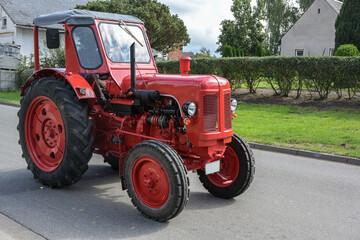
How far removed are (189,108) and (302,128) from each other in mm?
6815

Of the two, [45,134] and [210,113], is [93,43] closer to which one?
[45,134]

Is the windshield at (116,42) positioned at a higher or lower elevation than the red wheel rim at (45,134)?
higher

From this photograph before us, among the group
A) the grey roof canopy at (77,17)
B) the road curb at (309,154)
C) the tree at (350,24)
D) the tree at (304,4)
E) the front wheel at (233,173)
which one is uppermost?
the tree at (304,4)

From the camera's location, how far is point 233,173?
5.36 meters

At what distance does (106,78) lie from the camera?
5.76 metres

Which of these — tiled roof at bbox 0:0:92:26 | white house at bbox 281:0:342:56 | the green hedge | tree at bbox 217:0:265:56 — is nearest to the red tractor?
the green hedge

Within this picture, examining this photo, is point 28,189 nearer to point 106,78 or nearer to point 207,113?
point 106,78

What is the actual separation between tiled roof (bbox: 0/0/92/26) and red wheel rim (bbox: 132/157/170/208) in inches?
1342

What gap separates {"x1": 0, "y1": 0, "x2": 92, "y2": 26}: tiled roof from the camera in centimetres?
3569

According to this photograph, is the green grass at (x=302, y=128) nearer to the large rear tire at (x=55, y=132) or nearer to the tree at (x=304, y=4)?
the large rear tire at (x=55, y=132)

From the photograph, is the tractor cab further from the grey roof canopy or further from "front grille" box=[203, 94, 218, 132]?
"front grille" box=[203, 94, 218, 132]

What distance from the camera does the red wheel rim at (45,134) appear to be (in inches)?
223

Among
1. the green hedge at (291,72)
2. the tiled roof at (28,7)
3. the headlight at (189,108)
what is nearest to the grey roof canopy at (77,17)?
the headlight at (189,108)

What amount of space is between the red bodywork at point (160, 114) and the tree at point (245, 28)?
4500cm
